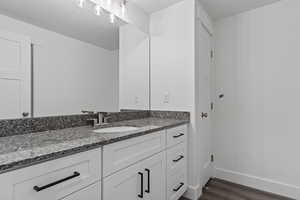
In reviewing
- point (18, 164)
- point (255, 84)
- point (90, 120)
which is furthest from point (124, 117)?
point (255, 84)

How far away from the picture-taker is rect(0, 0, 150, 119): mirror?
97 cm

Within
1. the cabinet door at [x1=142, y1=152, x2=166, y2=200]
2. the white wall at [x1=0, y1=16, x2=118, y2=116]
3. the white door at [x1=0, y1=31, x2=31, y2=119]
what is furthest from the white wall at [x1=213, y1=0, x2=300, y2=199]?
the white door at [x1=0, y1=31, x2=31, y2=119]

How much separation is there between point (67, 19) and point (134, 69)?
0.90 m

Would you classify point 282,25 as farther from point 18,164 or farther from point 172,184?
point 18,164

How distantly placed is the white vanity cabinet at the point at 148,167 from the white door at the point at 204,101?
14.2 inches

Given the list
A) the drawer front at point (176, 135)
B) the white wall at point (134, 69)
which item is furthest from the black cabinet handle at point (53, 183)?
the white wall at point (134, 69)

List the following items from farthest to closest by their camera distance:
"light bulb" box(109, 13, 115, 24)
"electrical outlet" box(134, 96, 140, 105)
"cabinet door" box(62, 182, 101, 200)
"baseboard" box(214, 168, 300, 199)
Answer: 1. "electrical outlet" box(134, 96, 140, 105)
2. "baseboard" box(214, 168, 300, 199)
3. "light bulb" box(109, 13, 115, 24)
4. "cabinet door" box(62, 182, 101, 200)

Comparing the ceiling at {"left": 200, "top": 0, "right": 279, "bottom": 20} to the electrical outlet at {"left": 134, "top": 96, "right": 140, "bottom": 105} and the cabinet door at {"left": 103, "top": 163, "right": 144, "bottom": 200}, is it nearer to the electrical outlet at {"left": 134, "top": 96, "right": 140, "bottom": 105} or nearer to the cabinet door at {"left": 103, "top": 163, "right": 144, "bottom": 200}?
the electrical outlet at {"left": 134, "top": 96, "right": 140, "bottom": 105}

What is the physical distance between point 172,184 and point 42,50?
1515mm

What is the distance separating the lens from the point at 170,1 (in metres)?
1.90

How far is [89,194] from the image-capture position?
2.64ft

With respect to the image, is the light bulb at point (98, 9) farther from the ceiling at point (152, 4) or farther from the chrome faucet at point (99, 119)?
the chrome faucet at point (99, 119)

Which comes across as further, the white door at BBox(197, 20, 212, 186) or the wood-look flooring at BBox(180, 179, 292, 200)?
the white door at BBox(197, 20, 212, 186)

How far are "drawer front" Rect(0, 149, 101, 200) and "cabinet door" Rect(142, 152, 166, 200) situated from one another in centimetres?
45
